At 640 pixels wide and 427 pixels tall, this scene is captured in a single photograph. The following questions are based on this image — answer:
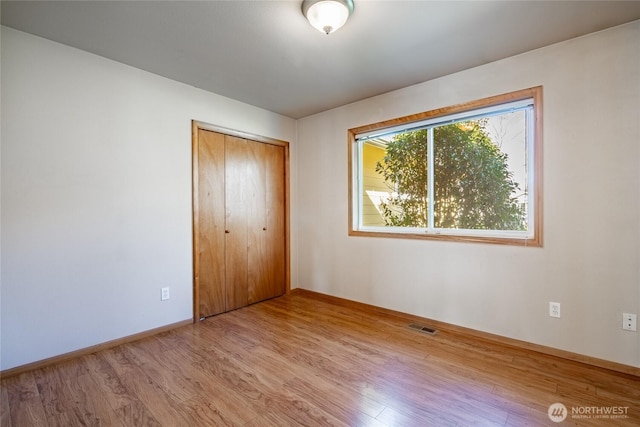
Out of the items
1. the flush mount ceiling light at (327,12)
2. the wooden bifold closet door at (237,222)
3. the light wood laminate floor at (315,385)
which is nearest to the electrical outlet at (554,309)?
the light wood laminate floor at (315,385)

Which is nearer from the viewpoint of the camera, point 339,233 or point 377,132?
point 377,132

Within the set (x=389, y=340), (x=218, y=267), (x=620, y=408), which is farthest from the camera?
(x=218, y=267)

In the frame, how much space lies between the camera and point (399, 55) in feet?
7.73

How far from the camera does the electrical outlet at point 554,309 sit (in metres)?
2.20

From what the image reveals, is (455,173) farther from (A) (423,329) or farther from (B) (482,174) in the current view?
(A) (423,329)

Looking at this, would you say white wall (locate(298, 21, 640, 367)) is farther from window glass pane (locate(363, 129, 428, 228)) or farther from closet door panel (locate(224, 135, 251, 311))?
closet door panel (locate(224, 135, 251, 311))

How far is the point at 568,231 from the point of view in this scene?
216 cm

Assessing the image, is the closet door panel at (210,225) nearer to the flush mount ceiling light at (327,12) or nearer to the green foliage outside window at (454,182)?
the flush mount ceiling light at (327,12)

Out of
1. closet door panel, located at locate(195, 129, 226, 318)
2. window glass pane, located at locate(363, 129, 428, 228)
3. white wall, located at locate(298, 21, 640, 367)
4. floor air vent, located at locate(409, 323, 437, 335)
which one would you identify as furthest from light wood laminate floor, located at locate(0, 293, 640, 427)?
window glass pane, located at locate(363, 129, 428, 228)

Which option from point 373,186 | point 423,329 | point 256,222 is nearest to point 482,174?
point 373,186

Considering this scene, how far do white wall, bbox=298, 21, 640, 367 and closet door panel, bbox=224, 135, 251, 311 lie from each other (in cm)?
189

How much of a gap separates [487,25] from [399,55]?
24.8 inches

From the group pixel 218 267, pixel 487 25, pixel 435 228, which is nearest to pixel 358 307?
pixel 435 228

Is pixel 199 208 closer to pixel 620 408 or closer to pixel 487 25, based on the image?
pixel 487 25
